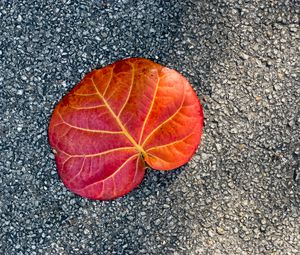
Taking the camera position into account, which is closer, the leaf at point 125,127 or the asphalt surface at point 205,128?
the leaf at point 125,127

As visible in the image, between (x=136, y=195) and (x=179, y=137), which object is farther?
(x=136, y=195)

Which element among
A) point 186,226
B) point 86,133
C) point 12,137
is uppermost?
point 86,133

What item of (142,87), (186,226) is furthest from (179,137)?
(186,226)

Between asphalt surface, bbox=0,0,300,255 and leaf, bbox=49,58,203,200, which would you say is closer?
leaf, bbox=49,58,203,200

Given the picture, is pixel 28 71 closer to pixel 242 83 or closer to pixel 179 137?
pixel 179 137
